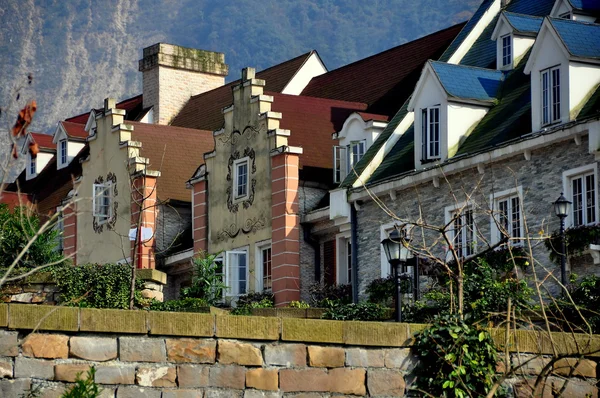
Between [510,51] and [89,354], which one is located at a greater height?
[510,51]

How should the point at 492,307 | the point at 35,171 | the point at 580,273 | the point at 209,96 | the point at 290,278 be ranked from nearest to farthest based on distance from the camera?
the point at 492,307 → the point at 580,273 → the point at 290,278 → the point at 209,96 → the point at 35,171

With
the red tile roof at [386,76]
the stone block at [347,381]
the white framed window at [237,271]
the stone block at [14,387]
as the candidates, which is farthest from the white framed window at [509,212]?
the stone block at [14,387]

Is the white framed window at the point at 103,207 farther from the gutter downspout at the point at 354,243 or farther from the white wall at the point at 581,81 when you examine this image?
the white wall at the point at 581,81

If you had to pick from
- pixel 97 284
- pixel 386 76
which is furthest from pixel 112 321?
pixel 386 76

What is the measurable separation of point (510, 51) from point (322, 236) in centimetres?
754

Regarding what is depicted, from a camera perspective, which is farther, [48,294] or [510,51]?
[510,51]

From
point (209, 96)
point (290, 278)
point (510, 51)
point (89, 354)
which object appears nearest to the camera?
point (89, 354)

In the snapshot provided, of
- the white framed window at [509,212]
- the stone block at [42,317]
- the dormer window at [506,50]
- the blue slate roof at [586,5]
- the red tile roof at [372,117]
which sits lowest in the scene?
the stone block at [42,317]

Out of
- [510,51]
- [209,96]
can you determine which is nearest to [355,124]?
[510,51]

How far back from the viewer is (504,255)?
34469mm

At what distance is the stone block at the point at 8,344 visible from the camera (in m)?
17.3

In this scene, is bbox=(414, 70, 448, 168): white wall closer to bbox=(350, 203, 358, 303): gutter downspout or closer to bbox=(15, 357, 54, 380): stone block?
bbox=(350, 203, 358, 303): gutter downspout

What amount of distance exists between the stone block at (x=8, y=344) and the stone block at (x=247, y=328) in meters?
2.07

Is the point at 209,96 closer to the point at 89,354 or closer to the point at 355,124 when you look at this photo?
the point at 355,124
